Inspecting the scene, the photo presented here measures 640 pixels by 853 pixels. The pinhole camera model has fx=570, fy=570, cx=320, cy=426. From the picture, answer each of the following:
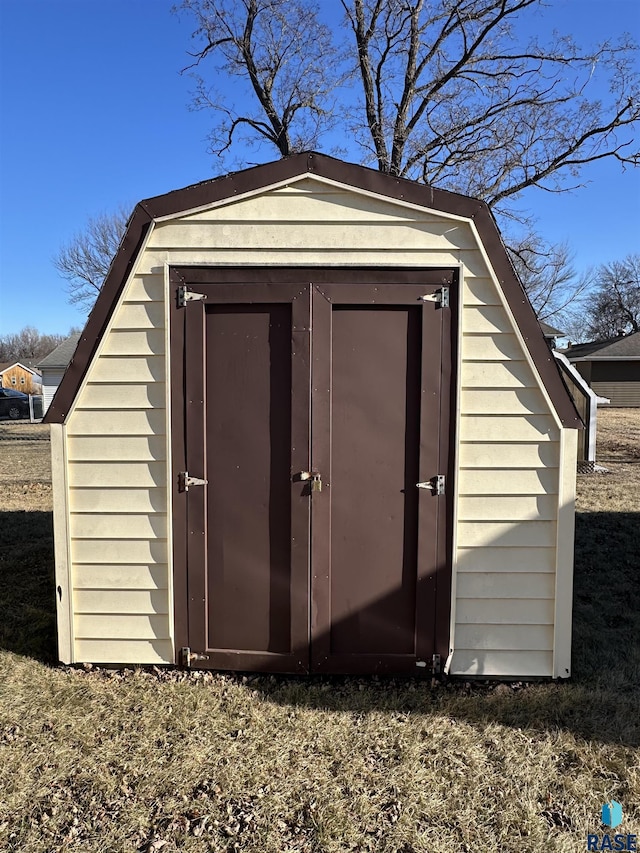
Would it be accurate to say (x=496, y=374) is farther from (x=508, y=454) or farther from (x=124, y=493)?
(x=124, y=493)

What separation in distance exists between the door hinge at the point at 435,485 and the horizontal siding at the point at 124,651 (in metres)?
1.83

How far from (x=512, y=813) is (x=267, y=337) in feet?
8.59

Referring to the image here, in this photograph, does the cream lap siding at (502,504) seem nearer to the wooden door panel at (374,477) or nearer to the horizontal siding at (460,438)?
the horizontal siding at (460,438)

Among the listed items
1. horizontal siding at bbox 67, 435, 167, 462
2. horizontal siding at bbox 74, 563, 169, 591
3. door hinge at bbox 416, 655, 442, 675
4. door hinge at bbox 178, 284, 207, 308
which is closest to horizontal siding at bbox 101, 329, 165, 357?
door hinge at bbox 178, 284, 207, 308

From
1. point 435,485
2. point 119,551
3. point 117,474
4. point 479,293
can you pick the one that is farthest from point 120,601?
point 479,293

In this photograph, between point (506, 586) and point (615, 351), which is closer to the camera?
point (506, 586)

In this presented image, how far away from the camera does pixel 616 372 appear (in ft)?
99.8

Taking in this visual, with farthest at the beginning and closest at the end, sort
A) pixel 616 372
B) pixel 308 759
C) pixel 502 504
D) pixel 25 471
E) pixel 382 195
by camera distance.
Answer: pixel 616 372, pixel 25 471, pixel 502 504, pixel 382 195, pixel 308 759

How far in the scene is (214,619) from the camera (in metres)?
3.47

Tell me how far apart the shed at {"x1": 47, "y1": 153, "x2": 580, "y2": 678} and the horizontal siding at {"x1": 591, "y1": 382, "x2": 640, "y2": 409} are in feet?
99.1

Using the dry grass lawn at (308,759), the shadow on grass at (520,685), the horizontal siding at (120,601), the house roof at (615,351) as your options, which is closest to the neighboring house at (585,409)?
the shadow on grass at (520,685)

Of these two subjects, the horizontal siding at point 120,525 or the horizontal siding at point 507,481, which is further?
the horizontal siding at point 120,525

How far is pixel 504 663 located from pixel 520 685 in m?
0.16

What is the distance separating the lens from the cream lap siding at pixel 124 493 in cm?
340
